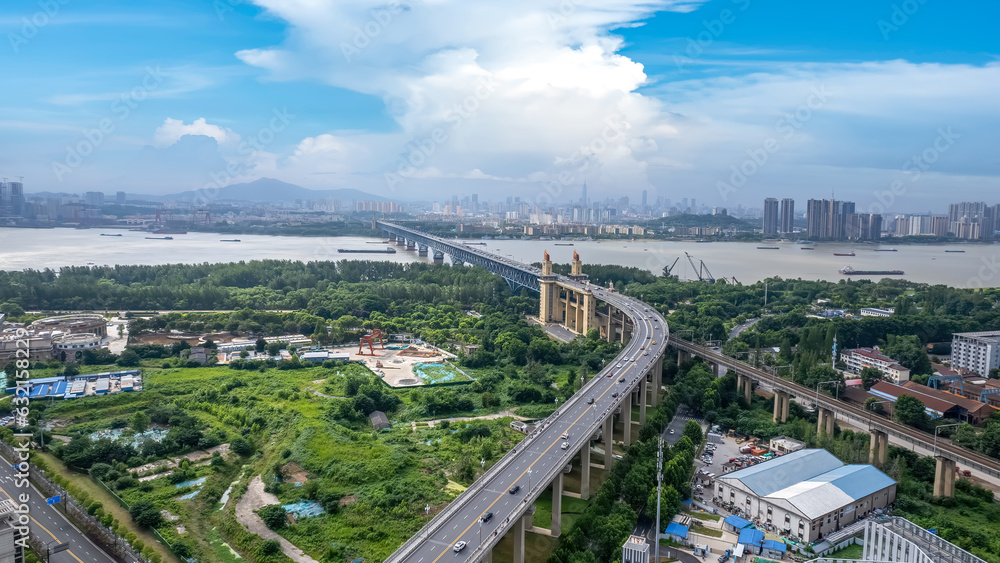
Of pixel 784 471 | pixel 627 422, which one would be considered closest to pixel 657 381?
pixel 627 422

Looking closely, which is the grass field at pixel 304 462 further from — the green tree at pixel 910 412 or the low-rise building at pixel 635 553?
the green tree at pixel 910 412

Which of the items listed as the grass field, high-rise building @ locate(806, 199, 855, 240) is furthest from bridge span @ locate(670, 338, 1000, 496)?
high-rise building @ locate(806, 199, 855, 240)

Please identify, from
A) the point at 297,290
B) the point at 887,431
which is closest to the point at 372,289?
the point at 297,290

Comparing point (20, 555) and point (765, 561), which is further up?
point (20, 555)

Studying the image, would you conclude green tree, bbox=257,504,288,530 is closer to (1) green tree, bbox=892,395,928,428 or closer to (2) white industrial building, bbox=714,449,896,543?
(2) white industrial building, bbox=714,449,896,543

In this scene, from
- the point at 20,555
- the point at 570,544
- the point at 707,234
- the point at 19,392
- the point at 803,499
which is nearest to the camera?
the point at 20,555

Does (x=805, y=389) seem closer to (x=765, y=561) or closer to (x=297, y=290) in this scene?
(x=765, y=561)

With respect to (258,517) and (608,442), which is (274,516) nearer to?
(258,517)
